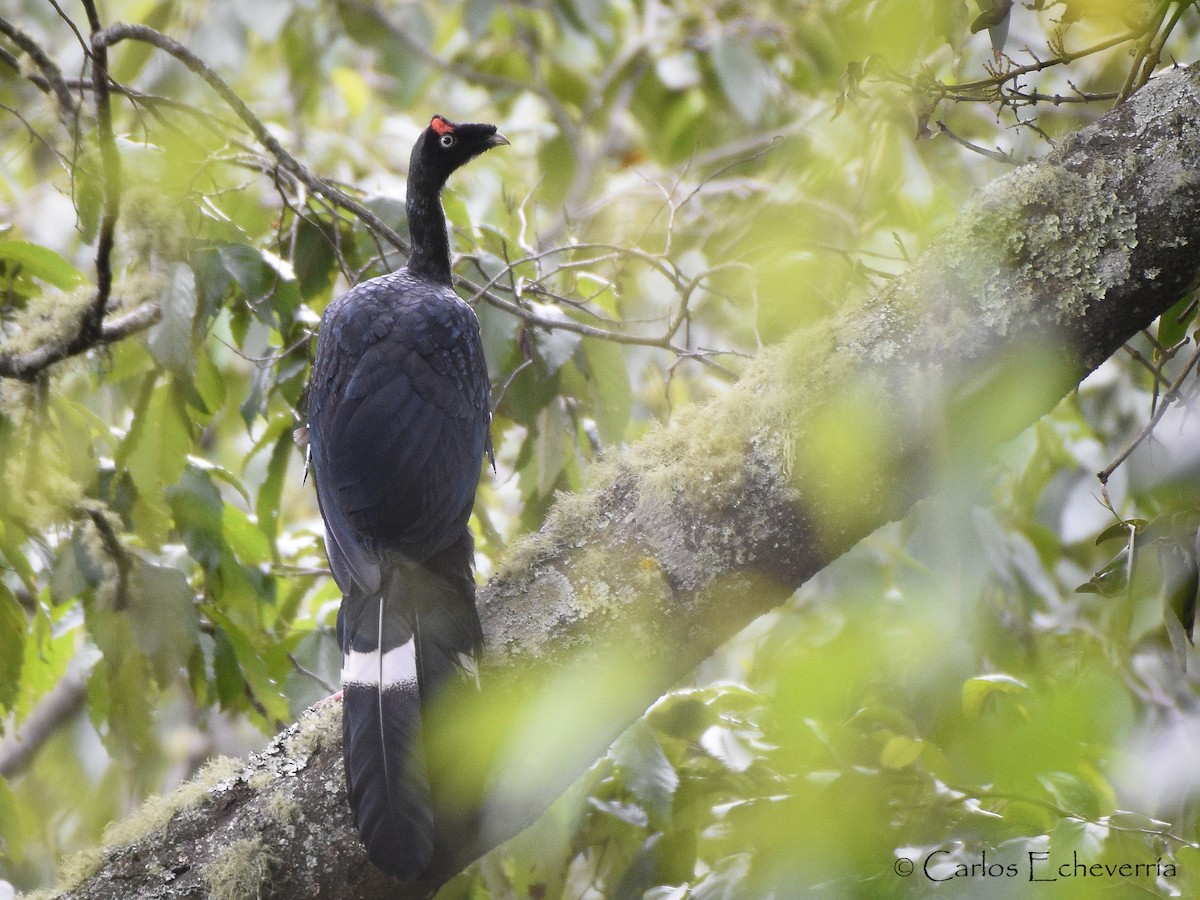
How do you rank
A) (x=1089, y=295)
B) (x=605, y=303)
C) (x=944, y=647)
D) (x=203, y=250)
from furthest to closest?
(x=605, y=303)
(x=203, y=250)
(x=944, y=647)
(x=1089, y=295)

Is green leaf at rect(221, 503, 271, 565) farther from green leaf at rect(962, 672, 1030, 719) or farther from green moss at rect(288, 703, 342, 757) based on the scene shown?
green leaf at rect(962, 672, 1030, 719)

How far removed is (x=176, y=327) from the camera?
2488 mm

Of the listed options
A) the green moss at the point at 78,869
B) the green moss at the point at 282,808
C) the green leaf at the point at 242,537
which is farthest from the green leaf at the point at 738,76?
the green moss at the point at 78,869

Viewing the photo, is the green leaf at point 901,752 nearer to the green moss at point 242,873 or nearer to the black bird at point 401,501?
the black bird at point 401,501

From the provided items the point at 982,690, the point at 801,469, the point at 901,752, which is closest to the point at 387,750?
the point at 801,469

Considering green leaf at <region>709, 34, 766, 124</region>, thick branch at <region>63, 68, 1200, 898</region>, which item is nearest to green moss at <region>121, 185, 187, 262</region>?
thick branch at <region>63, 68, 1200, 898</region>

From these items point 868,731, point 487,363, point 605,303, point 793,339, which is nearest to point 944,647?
point 868,731

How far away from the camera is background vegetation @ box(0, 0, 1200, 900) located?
1887 mm

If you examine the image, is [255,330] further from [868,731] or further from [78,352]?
[868,731]

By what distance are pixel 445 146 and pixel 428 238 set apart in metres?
0.34

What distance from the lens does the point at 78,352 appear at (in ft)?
8.76

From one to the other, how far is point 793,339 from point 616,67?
528 cm

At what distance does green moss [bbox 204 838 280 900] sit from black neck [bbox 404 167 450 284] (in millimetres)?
1741

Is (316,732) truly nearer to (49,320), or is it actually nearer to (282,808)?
(282,808)
